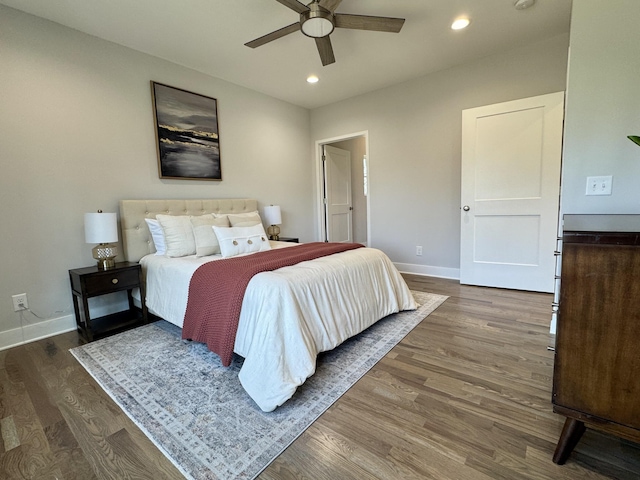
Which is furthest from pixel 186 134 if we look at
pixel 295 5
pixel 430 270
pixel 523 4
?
pixel 430 270

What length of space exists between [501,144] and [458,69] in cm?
111

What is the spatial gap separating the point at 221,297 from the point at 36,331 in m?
1.87

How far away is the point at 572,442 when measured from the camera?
113 cm

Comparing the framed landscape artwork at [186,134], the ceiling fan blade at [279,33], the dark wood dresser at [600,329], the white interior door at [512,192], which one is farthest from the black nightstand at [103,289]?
the white interior door at [512,192]

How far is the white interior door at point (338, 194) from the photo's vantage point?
5129 millimetres

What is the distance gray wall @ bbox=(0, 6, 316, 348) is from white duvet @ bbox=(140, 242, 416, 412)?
2.39 feet

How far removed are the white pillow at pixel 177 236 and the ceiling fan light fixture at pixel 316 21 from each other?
1974 millimetres

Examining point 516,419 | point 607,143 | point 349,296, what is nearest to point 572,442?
point 516,419

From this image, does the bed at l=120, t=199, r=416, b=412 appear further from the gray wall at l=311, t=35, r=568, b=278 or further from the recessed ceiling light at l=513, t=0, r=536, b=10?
the recessed ceiling light at l=513, t=0, r=536, b=10

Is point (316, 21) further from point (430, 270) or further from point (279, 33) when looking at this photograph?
point (430, 270)

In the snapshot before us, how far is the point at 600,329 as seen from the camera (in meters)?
1.01

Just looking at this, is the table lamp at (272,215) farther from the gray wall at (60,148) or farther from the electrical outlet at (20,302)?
the electrical outlet at (20,302)

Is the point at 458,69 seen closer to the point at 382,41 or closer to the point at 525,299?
the point at 382,41

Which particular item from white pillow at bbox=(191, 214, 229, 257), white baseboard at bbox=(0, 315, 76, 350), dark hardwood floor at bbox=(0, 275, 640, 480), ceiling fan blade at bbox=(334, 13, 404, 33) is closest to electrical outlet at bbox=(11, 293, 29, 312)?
white baseboard at bbox=(0, 315, 76, 350)
